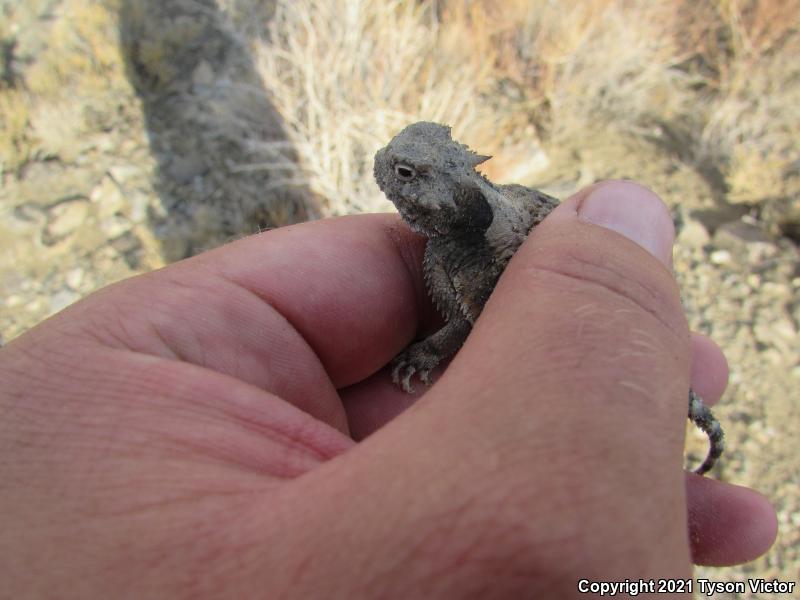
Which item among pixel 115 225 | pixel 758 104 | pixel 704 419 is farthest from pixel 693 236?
pixel 115 225

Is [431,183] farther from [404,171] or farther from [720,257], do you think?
[720,257]

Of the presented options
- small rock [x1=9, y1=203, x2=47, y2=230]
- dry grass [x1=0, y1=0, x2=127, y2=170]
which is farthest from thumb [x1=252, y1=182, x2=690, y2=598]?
dry grass [x1=0, y1=0, x2=127, y2=170]

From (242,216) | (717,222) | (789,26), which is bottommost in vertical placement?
(717,222)

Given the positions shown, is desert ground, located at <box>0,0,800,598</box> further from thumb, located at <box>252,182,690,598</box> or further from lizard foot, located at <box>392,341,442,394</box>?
thumb, located at <box>252,182,690,598</box>

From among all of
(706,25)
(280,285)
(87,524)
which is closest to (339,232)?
(280,285)

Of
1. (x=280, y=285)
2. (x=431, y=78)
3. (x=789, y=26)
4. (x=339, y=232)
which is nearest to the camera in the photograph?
(x=280, y=285)

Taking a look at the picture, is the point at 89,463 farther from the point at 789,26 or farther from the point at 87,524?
the point at 789,26

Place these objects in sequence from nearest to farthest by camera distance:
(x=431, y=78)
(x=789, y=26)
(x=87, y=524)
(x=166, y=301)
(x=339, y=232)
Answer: (x=87, y=524) → (x=166, y=301) → (x=339, y=232) → (x=431, y=78) → (x=789, y=26)

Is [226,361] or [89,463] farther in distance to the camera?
[226,361]
